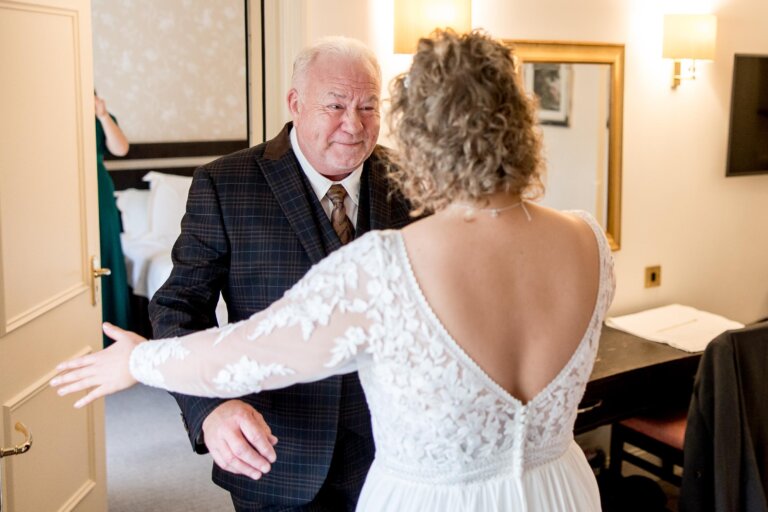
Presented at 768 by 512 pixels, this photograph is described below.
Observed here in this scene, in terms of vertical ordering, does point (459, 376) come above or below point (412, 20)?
below

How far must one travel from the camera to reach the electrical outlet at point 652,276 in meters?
3.96

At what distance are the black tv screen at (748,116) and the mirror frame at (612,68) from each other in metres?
0.74

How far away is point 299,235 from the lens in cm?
197

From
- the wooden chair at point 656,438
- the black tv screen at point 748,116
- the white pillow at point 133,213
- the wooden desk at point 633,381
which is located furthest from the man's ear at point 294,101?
the white pillow at point 133,213

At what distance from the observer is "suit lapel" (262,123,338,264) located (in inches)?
77.3

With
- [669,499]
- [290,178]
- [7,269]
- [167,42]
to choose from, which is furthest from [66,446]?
[167,42]

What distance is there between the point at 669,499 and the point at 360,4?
2.36 m

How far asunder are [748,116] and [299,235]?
2925 mm

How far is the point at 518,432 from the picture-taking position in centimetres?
140

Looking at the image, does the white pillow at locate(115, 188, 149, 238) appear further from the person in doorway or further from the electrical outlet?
the electrical outlet

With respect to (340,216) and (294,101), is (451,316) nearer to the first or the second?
(340,216)

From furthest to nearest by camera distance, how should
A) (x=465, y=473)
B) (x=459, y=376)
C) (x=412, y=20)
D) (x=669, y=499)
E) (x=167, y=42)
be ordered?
(x=167, y=42)
(x=669, y=499)
(x=412, y=20)
(x=465, y=473)
(x=459, y=376)

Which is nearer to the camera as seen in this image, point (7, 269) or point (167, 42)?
point (7, 269)

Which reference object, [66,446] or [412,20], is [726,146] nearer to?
[412,20]
